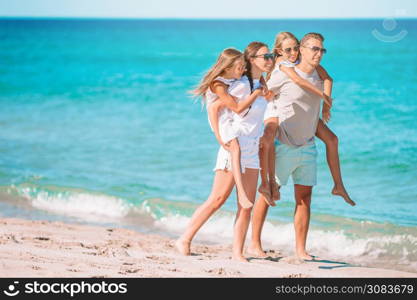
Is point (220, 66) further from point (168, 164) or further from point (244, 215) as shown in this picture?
point (168, 164)

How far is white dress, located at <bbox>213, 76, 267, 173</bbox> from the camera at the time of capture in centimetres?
572

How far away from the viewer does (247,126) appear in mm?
5750

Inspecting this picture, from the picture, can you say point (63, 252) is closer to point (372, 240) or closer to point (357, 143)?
point (372, 240)

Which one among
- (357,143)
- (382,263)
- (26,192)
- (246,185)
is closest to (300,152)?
(246,185)

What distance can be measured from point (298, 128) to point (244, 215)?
888 mm

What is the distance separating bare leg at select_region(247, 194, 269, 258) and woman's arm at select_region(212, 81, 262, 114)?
984mm

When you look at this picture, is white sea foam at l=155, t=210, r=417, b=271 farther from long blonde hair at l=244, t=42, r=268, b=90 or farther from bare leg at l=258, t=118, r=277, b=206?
long blonde hair at l=244, t=42, r=268, b=90

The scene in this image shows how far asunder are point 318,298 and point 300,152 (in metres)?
1.62

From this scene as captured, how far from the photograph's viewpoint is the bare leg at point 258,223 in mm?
6270

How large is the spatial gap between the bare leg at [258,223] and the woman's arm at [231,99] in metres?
0.98

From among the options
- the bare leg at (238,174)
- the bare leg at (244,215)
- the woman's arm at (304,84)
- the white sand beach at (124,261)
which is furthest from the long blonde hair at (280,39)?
the white sand beach at (124,261)

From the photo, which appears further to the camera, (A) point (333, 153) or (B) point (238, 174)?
(A) point (333, 153)

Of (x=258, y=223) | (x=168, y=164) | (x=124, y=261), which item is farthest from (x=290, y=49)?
(x=168, y=164)

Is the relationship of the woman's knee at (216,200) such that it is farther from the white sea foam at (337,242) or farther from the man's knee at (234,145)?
the white sea foam at (337,242)
